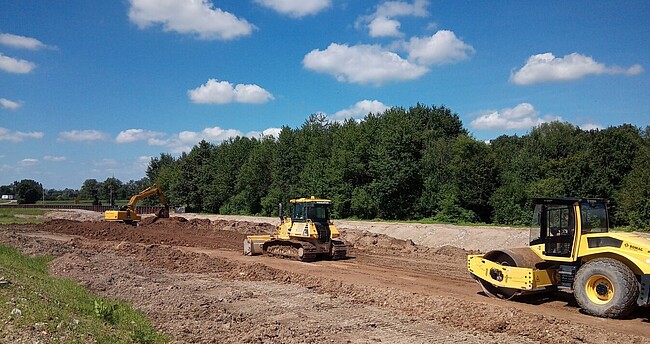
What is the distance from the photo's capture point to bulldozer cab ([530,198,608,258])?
468 inches

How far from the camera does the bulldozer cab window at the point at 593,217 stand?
1187 centimetres

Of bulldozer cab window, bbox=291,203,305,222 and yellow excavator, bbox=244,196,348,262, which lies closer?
yellow excavator, bbox=244,196,348,262

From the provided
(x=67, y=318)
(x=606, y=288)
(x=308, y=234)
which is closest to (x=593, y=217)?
(x=606, y=288)

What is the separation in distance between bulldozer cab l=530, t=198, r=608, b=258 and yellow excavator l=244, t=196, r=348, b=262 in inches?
Result: 395

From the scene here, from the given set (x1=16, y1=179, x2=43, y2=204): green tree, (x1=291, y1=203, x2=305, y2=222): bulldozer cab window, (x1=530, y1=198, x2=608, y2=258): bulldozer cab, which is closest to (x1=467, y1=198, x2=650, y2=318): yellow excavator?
(x1=530, y1=198, x2=608, y2=258): bulldozer cab

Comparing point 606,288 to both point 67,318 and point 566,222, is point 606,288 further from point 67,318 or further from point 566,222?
point 67,318

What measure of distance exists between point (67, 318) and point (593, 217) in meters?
11.1

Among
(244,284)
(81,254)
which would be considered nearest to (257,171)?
(81,254)

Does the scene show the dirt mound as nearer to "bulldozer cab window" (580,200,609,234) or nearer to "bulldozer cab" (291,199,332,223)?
"bulldozer cab" (291,199,332,223)

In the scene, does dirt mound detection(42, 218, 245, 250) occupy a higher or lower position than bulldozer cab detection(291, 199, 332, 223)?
lower

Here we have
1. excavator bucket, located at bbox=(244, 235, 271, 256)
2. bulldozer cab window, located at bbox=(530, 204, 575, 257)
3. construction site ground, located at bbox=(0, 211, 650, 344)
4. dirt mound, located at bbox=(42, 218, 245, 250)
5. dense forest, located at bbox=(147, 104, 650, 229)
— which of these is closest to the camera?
construction site ground, located at bbox=(0, 211, 650, 344)

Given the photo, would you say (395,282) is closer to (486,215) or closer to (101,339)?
(101,339)

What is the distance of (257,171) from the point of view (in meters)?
66.4

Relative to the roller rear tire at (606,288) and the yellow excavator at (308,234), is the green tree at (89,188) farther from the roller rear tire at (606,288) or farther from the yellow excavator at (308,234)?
the roller rear tire at (606,288)
